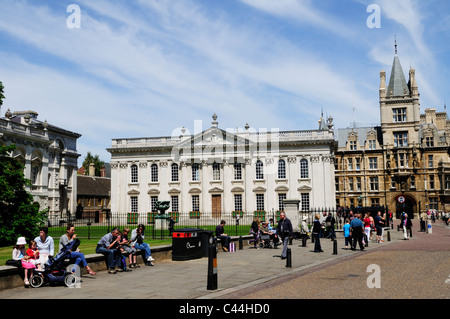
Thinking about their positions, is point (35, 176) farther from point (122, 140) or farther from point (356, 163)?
point (356, 163)

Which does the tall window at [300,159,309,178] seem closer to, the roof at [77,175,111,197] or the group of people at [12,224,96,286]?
the roof at [77,175,111,197]

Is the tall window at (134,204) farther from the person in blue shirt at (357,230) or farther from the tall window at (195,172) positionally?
the person in blue shirt at (357,230)

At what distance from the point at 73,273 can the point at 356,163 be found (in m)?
61.5

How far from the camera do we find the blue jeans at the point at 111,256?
13.1m

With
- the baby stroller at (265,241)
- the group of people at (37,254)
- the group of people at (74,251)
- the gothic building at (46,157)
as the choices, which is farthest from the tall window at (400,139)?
the group of people at (37,254)

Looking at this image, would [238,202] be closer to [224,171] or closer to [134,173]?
[224,171]

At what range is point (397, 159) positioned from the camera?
211ft

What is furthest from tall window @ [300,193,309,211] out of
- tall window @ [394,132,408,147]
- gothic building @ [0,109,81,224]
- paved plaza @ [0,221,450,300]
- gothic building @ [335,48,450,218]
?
paved plaza @ [0,221,450,300]

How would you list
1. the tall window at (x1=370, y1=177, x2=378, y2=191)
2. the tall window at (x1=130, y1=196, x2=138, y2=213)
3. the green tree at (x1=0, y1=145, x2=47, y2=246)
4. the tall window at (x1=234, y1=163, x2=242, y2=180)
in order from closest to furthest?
the green tree at (x1=0, y1=145, x2=47, y2=246), the tall window at (x1=234, y1=163, x2=242, y2=180), the tall window at (x1=130, y1=196, x2=138, y2=213), the tall window at (x1=370, y1=177, x2=378, y2=191)

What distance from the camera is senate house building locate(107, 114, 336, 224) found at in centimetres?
5347

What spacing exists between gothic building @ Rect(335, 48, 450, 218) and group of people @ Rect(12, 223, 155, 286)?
56178 millimetres

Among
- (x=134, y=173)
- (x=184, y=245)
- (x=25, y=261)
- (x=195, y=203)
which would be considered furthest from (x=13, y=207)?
(x=134, y=173)

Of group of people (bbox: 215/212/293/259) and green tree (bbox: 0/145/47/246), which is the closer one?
group of people (bbox: 215/212/293/259)
